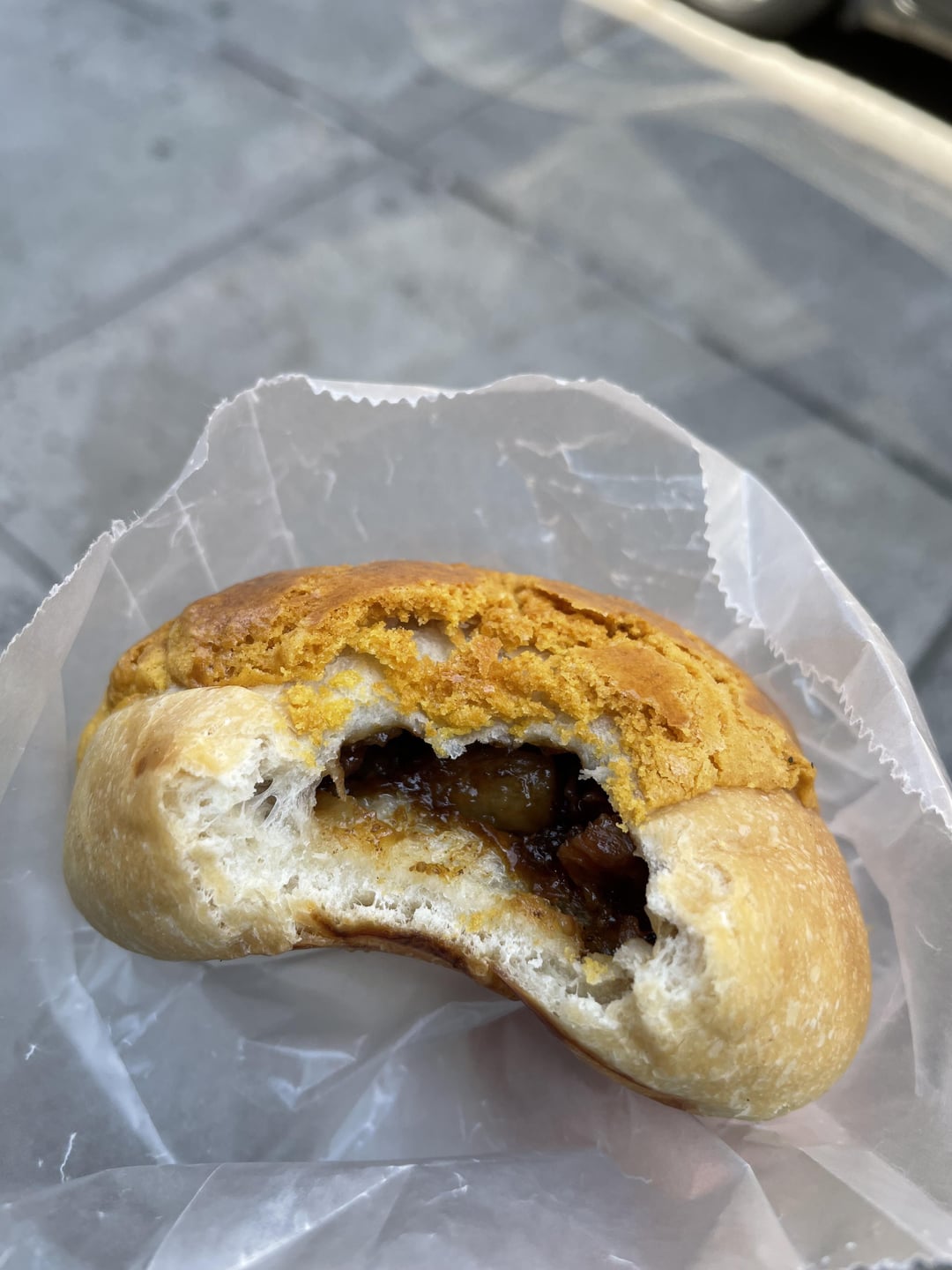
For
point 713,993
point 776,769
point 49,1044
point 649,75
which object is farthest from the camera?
point 649,75

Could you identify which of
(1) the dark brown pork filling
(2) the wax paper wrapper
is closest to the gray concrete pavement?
(2) the wax paper wrapper

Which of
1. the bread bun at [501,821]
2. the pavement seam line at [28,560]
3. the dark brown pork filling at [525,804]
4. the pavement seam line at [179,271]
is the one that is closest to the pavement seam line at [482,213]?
the pavement seam line at [179,271]

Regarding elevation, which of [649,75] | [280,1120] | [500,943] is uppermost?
[649,75]

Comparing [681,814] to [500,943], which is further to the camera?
[500,943]

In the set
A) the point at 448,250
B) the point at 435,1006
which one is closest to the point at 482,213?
the point at 448,250

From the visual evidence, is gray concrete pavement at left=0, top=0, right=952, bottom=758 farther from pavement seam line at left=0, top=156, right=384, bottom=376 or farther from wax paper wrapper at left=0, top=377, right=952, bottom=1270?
wax paper wrapper at left=0, top=377, right=952, bottom=1270

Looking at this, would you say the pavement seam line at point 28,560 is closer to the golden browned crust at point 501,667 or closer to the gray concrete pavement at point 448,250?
the gray concrete pavement at point 448,250

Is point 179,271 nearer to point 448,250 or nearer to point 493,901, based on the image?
point 448,250

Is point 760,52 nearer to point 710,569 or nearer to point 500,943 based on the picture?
point 710,569

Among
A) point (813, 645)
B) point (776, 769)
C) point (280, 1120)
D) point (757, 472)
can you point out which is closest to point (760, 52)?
point (757, 472)
